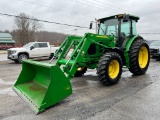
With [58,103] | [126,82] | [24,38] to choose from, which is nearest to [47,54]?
[126,82]

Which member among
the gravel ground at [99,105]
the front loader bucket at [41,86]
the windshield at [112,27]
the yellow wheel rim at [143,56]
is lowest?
the gravel ground at [99,105]

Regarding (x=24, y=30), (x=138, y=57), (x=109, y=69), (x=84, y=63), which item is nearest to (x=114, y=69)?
(x=109, y=69)

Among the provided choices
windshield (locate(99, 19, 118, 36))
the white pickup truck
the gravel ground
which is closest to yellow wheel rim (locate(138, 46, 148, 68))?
windshield (locate(99, 19, 118, 36))

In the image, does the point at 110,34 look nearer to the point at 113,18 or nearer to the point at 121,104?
the point at 113,18

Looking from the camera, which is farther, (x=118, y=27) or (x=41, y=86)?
(x=118, y=27)

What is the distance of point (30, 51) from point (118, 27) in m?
10.4

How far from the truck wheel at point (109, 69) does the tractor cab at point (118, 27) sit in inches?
54.0

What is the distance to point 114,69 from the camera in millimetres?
6723

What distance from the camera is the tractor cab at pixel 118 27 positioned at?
766cm

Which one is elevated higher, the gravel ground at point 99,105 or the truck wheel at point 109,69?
the truck wheel at point 109,69

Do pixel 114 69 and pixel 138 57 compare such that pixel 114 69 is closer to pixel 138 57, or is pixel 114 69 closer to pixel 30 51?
pixel 138 57

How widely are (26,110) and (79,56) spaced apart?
2.37m

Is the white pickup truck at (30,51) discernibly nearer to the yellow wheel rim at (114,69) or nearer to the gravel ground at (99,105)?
the gravel ground at (99,105)

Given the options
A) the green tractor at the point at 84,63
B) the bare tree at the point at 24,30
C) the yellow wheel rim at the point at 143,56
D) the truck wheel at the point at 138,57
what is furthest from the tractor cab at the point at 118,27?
the bare tree at the point at 24,30
